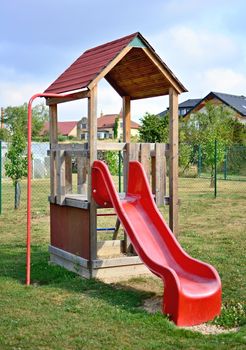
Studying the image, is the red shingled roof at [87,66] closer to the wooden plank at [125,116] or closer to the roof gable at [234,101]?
the wooden plank at [125,116]

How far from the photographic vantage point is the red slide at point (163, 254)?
483 cm

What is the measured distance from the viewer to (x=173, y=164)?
690cm

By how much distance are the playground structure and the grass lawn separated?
0.30 m

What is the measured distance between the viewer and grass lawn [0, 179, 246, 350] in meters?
4.29

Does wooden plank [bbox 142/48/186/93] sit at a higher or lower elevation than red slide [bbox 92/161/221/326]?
higher

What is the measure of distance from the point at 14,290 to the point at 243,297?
2604 mm

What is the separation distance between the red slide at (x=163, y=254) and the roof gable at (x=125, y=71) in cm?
123

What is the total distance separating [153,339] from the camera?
4.34 meters

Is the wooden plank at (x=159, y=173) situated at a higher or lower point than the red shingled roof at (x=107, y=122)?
lower

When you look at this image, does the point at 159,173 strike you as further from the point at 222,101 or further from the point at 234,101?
the point at 234,101

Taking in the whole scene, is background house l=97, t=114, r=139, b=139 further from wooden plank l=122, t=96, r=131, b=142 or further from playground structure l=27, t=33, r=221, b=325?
playground structure l=27, t=33, r=221, b=325

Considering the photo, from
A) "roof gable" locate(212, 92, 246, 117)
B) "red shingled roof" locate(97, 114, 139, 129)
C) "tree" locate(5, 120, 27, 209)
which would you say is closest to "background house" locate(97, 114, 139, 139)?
"red shingled roof" locate(97, 114, 139, 129)

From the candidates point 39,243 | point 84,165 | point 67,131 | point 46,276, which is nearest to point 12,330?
point 46,276

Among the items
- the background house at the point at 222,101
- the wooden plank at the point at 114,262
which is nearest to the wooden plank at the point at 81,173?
the wooden plank at the point at 114,262
